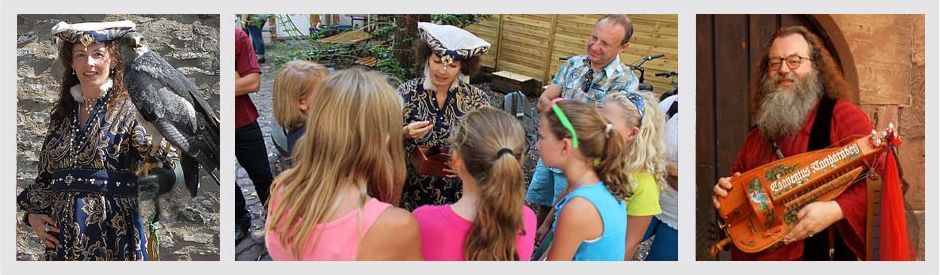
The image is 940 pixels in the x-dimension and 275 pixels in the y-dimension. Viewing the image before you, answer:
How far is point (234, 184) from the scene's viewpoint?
6.13m

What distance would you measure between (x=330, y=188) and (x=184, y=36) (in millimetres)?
1103

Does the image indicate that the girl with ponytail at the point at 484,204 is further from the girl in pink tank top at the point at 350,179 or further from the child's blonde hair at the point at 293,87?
the child's blonde hair at the point at 293,87

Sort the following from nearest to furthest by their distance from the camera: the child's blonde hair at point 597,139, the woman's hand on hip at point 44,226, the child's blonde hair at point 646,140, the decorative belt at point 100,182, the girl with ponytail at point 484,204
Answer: the girl with ponytail at point 484,204 < the child's blonde hair at point 597,139 < the child's blonde hair at point 646,140 < the decorative belt at point 100,182 < the woman's hand on hip at point 44,226

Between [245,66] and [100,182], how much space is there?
910 millimetres

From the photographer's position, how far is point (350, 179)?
5836 millimetres

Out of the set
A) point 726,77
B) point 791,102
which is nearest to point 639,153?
point 726,77

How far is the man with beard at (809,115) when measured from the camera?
19.8 ft

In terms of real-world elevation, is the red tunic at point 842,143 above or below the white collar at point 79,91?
below

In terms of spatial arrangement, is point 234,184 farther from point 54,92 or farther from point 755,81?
point 755,81

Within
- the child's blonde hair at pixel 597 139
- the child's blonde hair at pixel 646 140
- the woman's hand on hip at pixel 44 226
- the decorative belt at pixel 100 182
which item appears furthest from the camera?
the woman's hand on hip at pixel 44 226

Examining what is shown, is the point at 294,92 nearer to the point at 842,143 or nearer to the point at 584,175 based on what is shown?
the point at 584,175

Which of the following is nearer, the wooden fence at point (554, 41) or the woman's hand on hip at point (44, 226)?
the wooden fence at point (554, 41)

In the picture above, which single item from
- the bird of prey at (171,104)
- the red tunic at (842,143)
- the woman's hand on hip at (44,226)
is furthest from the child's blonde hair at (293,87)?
the red tunic at (842,143)

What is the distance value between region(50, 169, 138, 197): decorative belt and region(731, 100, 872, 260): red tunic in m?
3.02
